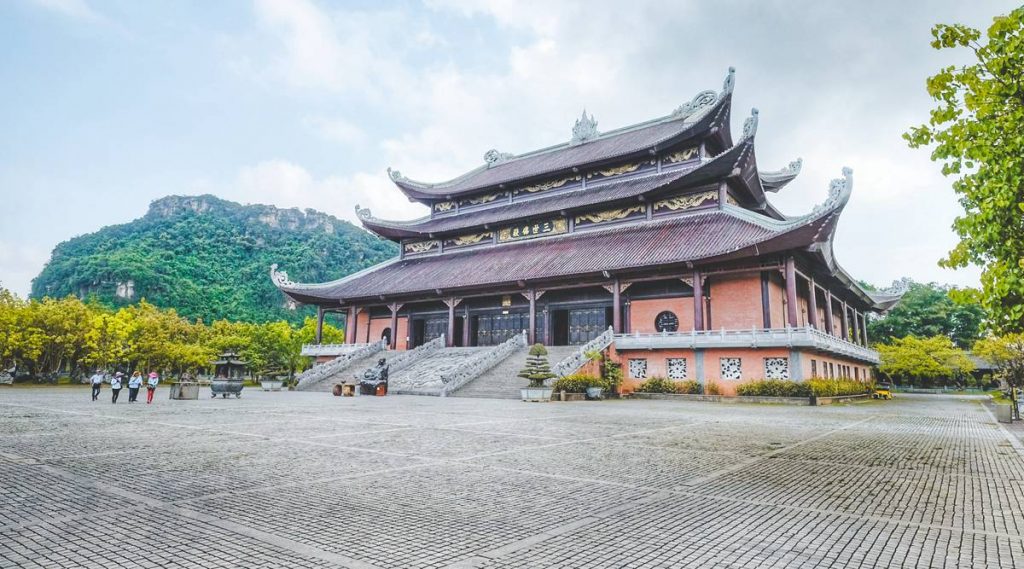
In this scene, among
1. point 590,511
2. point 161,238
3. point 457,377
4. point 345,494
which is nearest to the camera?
point 590,511

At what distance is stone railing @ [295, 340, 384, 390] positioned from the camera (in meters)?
27.6

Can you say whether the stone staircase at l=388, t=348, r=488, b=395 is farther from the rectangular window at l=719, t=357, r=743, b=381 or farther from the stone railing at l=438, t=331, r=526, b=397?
the rectangular window at l=719, t=357, r=743, b=381

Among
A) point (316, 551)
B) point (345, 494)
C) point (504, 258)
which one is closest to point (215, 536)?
point (316, 551)

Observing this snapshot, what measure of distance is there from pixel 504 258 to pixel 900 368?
3171 cm

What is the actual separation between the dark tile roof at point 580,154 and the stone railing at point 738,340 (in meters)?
12.0

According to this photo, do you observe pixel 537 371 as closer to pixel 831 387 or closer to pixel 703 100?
pixel 831 387

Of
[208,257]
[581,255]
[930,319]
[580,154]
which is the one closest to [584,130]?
[580,154]

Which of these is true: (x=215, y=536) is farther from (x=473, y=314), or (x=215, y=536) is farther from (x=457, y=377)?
(x=473, y=314)

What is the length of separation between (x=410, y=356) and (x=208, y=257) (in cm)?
7008

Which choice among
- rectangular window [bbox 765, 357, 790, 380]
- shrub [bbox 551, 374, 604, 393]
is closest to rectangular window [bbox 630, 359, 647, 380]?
shrub [bbox 551, 374, 604, 393]

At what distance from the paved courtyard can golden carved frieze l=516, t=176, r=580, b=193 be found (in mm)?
27739

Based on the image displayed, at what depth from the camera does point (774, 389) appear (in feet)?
69.4

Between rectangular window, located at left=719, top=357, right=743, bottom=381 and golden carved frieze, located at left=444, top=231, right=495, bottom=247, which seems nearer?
rectangular window, located at left=719, top=357, right=743, bottom=381

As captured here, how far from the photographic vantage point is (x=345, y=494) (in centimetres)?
485
